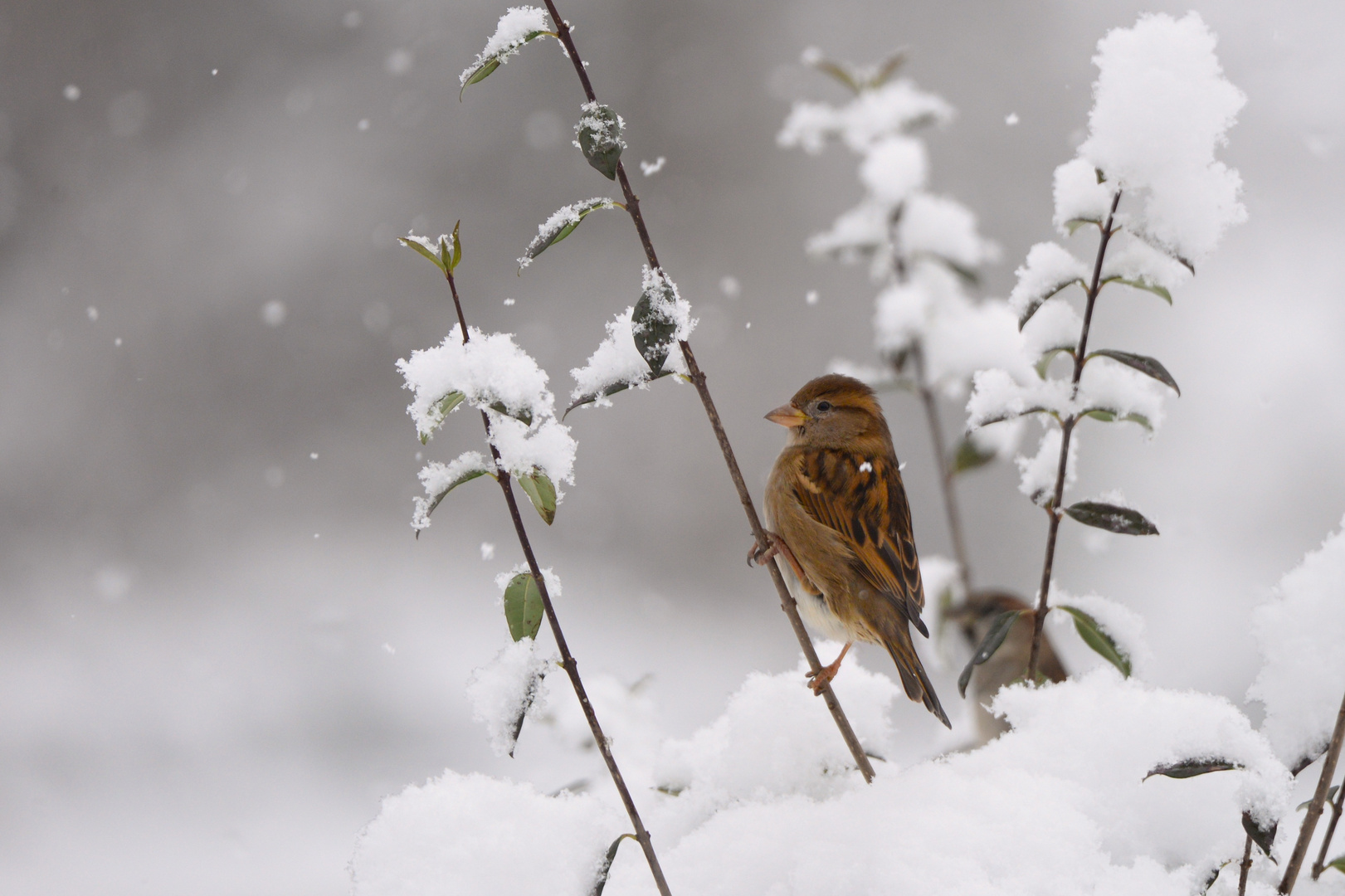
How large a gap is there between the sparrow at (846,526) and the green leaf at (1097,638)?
10.8 inches

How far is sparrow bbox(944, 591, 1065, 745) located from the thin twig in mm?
1005

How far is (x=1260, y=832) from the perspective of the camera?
75 cm

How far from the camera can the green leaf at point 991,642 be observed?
41.6 inches

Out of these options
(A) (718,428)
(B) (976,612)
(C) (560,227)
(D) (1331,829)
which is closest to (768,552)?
(A) (718,428)

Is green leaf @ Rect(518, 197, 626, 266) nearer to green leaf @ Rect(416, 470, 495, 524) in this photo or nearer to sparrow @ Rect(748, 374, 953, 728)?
green leaf @ Rect(416, 470, 495, 524)

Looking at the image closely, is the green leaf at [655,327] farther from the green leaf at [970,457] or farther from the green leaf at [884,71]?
the green leaf at [884,71]

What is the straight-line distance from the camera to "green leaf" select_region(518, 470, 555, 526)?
0.85 metres

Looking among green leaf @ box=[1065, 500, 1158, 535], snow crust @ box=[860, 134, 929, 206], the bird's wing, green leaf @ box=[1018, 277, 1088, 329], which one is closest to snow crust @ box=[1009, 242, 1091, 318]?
green leaf @ box=[1018, 277, 1088, 329]

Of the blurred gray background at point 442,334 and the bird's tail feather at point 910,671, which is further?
the blurred gray background at point 442,334

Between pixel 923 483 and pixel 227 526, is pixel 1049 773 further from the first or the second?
Answer: pixel 227 526

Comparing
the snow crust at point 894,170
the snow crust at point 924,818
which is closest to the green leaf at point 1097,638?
the snow crust at point 924,818

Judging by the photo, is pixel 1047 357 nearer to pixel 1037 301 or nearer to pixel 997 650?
pixel 1037 301

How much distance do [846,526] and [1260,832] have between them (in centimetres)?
83

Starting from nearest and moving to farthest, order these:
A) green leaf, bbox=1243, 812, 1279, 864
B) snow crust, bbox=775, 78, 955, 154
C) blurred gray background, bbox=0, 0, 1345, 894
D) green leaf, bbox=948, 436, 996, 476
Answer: green leaf, bbox=1243, 812, 1279, 864, green leaf, bbox=948, 436, 996, 476, snow crust, bbox=775, 78, 955, 154, blurred gray background, bbox=0, 0, 1345, 894
